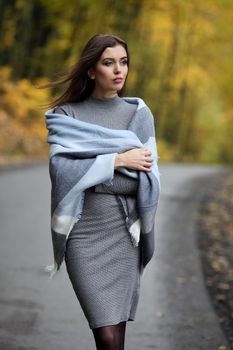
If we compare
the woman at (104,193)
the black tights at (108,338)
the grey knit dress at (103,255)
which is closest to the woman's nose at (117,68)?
the woman at (104,193)

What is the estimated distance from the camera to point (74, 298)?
6621 mm

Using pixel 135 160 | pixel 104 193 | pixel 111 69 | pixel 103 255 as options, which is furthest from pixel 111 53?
pixel 103 255

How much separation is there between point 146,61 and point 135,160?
36.6 meters

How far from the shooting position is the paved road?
17.5ft

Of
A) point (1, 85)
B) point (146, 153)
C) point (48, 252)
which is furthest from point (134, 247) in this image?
point (1, 85)

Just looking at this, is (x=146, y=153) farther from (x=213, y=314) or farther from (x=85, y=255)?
(x=213, y=314)

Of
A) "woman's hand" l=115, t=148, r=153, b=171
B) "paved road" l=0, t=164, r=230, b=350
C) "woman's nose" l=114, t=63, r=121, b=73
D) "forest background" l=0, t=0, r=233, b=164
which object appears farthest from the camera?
"forest background" l=0, t=0, r=233, b=164

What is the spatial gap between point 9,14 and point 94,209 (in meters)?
22.0

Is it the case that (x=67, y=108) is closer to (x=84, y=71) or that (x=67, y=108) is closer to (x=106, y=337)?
(x=84, y=71)

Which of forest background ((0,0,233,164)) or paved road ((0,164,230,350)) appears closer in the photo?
paved road ((0,164,230,350))

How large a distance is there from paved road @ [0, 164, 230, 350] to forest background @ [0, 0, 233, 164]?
4.12 meters

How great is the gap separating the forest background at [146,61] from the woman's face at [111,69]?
962 cm

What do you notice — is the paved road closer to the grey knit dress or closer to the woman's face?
the grey knit dress

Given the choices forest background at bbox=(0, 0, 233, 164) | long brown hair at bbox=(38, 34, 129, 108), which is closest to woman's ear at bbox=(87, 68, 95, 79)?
long brown hair at bbox=(38, 34, 129, 108)
